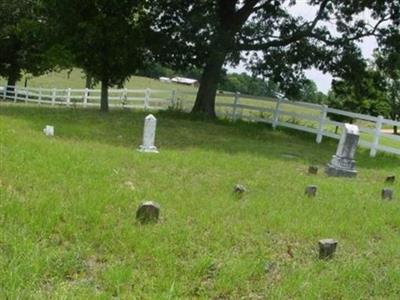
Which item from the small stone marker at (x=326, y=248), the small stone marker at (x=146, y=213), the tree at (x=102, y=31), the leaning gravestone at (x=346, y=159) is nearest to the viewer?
the small stone marker at (x=326, y=248)

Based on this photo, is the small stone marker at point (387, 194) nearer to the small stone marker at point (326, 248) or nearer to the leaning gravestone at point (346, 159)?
the leaning gravestone at point (346, 159)

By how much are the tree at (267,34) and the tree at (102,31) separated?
100 cm

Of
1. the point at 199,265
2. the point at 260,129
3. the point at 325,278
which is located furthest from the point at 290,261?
the point at 260,129

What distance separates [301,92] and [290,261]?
50.7ft

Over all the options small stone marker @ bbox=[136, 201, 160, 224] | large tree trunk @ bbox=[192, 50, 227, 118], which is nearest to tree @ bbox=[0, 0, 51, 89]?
large tree trunk @ bbox=[192, 50, 227, 118]

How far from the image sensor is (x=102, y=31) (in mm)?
16625

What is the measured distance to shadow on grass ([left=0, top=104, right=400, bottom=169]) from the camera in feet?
39.9

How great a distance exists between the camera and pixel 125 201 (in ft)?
19.3

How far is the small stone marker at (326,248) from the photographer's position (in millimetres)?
5059

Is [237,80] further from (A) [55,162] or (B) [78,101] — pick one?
(A) [55,162]

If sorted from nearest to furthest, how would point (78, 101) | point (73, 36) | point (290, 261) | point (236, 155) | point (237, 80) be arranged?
point (290, 261)
point (236, 155)
point (73, 36)
point (78, 101)
point (237, 80)

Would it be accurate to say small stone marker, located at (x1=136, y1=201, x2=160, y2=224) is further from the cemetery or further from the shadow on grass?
the shadow on grass

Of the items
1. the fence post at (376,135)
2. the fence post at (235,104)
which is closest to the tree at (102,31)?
the fence post at (235,104)

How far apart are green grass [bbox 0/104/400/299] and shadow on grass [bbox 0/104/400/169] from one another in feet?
7.64
